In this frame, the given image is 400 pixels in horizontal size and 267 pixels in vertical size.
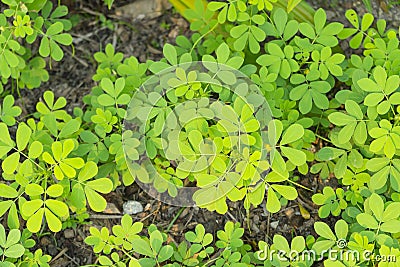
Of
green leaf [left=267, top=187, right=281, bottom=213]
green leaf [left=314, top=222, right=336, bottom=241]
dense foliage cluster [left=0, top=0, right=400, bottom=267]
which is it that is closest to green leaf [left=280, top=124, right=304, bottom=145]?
dense foliage cluster [left=0, top=0, right=400, bottom=267]

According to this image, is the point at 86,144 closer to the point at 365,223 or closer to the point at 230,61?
the point at 230,61

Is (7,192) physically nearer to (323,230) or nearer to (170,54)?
(170,54)

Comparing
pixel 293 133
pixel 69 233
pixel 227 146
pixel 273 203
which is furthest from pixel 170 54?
pixel 69 233

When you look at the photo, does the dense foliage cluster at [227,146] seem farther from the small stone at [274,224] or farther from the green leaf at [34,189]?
the small stone at [274,224]

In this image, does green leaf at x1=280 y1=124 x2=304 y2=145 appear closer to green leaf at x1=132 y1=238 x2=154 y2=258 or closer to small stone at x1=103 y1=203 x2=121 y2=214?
green leaf at x1=132 y1=238 x2=154 y2=258

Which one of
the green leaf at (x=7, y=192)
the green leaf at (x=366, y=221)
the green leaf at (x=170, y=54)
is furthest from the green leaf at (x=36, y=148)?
the green leaf at (x=366, y=221)

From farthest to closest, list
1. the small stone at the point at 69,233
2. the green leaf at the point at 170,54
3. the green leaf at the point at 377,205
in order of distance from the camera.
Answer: the small stone at the point at 69,233
the green leaf at the point at 170,54
the green leaf at the point at 377,205
